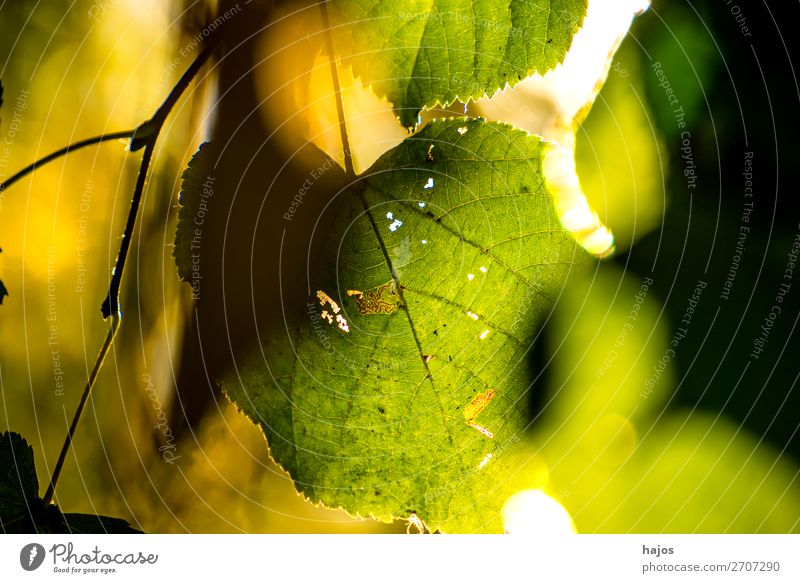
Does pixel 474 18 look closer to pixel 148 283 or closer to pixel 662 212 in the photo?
pixel 662 212
